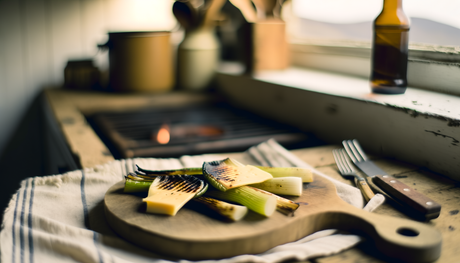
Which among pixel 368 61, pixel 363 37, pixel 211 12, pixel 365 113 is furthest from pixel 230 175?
pixel 211 12

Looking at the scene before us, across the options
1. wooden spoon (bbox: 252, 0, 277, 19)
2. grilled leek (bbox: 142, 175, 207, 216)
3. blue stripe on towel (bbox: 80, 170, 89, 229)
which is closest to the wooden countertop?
blue stripe on towel (bbox: 80, 170, 89, 229)

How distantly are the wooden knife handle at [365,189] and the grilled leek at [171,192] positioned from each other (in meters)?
0.28

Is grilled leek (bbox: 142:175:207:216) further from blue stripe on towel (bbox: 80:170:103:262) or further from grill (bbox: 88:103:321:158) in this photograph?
grill (bbox: 88:103:321:158)

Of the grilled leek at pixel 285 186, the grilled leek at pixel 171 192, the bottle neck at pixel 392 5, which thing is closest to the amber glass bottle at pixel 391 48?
the bottle neck at pixel 392 5

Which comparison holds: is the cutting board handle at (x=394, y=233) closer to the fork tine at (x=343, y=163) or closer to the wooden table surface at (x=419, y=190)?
the wooden table surface at (x=419, y=190)

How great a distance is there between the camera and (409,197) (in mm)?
593

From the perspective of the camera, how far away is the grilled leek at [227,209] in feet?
1.73

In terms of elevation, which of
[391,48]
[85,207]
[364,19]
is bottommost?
[85,207]

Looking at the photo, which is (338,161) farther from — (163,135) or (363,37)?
(363,37)

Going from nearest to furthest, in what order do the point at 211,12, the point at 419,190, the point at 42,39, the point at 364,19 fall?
the point at 419,190 < the point at 364,19 < the point at 211,12 < the point at 42,39

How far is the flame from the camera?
104 centimetres

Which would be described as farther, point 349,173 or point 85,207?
point 349,173

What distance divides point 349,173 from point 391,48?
36 centimetres

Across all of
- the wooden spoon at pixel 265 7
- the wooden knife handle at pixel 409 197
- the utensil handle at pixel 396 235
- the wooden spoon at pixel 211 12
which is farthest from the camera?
the wooden spoon at pixel 211 12
